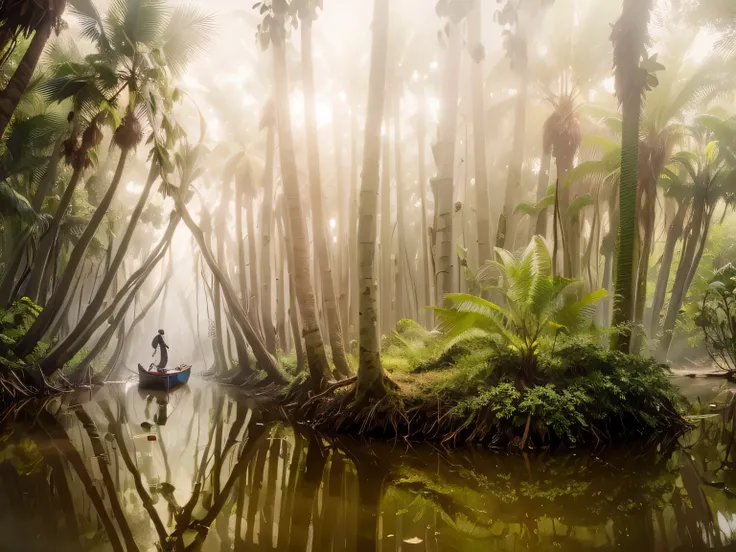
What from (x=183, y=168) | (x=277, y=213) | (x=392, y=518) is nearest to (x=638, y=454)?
(x=392, y=518)

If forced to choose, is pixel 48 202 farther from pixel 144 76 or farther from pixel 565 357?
pixel 565 357

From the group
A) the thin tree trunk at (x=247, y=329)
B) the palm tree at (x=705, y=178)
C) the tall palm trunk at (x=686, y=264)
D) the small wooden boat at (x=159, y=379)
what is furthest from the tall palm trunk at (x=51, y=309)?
the tall palm trunk at (x=686, y=264)

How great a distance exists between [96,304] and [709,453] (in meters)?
14.1

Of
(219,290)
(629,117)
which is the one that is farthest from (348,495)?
(219,290)

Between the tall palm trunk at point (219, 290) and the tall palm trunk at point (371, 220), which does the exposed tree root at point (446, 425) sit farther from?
the tall palm trunk at point (219, 290)

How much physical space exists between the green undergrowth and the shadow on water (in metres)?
0.49

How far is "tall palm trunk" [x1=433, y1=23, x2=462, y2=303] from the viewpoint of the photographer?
11203mm

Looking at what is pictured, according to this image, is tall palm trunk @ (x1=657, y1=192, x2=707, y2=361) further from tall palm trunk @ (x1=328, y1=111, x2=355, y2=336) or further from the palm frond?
the palm frond

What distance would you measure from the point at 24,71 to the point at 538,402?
31.2 ft

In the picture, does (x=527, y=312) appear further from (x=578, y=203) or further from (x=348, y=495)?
(x=578, y=203)

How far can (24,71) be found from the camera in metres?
7.92

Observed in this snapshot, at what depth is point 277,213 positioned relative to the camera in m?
21.0

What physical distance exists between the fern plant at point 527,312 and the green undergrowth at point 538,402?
18 centimetres

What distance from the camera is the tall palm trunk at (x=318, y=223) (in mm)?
10438
